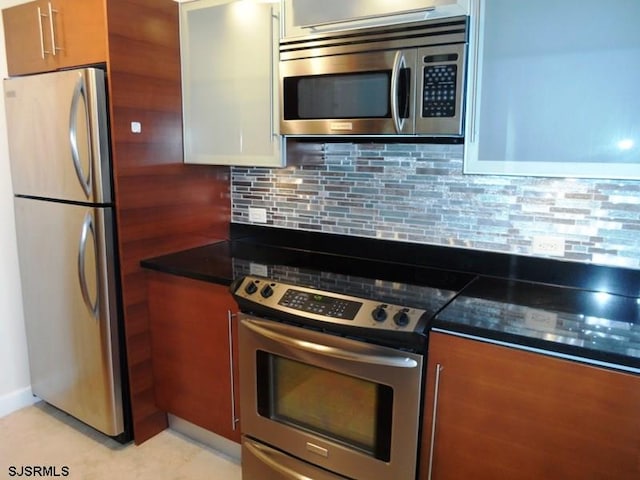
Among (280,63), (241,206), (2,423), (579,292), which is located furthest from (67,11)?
(579,292)

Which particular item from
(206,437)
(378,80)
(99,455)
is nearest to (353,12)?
(378,80)

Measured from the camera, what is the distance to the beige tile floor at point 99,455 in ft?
7.31

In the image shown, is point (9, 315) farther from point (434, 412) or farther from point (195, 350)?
point (434, 412)

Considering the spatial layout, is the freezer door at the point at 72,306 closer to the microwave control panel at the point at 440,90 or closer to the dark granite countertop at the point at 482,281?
the dark granite countertop at the point at 482,281

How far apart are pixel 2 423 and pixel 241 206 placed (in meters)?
1.69

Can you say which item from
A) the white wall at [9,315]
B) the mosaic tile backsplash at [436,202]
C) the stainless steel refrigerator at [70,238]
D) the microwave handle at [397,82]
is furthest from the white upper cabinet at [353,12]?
the white wall at [9,315]

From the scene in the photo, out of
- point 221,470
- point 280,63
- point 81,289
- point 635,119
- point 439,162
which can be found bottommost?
point 221,470

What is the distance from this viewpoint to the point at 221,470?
2262 mm

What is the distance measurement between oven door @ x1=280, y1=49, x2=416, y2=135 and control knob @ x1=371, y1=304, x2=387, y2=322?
2.05 ft

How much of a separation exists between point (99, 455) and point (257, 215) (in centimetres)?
139

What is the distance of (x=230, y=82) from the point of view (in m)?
2.22

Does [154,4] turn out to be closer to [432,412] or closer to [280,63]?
[280,63]

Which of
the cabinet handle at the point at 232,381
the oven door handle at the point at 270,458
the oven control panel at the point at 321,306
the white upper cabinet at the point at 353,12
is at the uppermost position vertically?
the white upper cabinet at the point at 353,12
